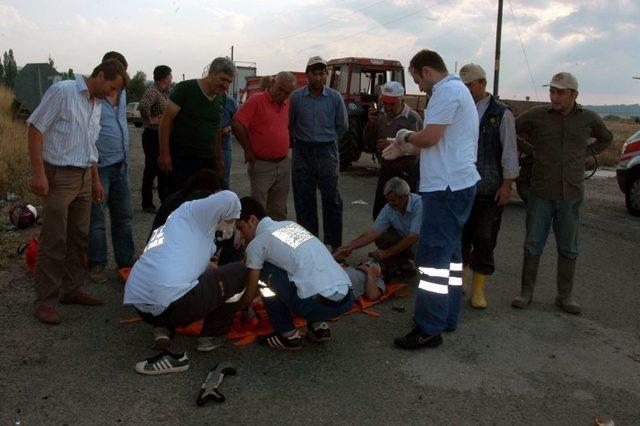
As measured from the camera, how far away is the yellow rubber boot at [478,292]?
4.71 metres

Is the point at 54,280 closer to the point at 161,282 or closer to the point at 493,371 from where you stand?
A: the point at 161,282

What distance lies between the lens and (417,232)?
507cm

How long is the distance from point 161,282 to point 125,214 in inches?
78.1

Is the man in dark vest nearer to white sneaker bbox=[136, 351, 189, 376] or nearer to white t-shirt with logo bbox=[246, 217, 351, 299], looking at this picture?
white t-shirt with logo bbox=[246, 217, 351, 299]

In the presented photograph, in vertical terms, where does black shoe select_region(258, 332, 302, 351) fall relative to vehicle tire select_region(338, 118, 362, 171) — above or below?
below

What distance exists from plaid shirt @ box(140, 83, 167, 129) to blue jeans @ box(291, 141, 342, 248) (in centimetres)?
245

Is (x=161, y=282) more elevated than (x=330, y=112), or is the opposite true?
(x=330, y=112)

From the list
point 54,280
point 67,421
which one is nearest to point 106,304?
point 54,280

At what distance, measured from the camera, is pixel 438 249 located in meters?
3.82

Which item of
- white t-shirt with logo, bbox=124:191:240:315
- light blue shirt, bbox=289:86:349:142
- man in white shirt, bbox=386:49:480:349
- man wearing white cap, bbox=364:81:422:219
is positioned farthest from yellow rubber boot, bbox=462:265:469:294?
white t-shirt with logo, bbox=124:191:240:315

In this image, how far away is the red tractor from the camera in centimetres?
1239

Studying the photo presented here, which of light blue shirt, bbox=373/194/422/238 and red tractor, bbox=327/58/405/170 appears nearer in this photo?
light blue shirt, bbox=373/194/422/238

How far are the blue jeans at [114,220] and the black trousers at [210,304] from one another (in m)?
1.68

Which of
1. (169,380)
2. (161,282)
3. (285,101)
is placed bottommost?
(169,380)
